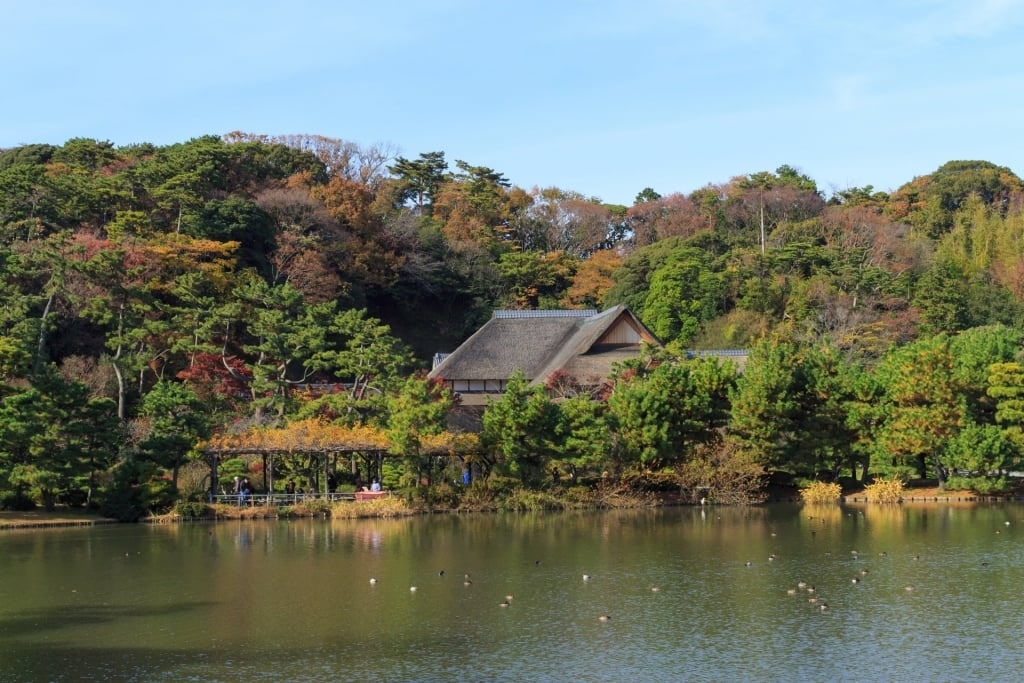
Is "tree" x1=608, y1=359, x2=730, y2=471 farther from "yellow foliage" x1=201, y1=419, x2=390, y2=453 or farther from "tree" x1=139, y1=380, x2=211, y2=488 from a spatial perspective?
"tree" x1=139, y1=380, x2=211, y2=488

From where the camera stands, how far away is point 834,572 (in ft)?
81.4

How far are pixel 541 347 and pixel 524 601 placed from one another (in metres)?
26.5

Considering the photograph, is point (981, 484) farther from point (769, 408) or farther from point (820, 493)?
point (769, 408)

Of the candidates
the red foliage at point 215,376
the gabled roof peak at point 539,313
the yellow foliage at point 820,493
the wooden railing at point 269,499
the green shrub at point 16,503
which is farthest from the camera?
the gabled roof peak at point 539,313

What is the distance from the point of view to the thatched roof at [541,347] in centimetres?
4647

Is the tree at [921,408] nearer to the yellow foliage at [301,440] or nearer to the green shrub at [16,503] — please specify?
the yellow foliage at [301,440]

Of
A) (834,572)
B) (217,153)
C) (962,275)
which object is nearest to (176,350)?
(217,153)

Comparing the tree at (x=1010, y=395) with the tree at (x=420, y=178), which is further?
the tree at (x=420, y=178)

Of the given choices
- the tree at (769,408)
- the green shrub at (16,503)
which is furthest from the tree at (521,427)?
the green shrub at (16,503)

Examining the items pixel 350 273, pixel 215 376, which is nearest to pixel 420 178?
pixel 350 273

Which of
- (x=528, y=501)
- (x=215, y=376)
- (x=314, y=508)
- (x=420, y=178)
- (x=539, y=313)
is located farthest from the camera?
(x=420, y=178)

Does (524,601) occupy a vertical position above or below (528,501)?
below

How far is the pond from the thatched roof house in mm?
13361

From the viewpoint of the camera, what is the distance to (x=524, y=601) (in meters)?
22.5
